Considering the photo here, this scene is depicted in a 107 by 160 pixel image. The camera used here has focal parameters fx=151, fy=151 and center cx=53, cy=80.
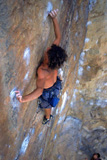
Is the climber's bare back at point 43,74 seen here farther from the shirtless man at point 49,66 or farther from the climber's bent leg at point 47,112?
the climber's bent leg at point 47,112

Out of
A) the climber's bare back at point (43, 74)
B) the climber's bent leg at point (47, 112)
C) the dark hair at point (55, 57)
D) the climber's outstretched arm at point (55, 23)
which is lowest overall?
the climber's bent leg at point (47, 112)

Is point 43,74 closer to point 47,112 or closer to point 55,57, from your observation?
point 55,57

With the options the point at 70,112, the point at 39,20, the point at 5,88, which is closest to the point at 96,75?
the point at 70,112

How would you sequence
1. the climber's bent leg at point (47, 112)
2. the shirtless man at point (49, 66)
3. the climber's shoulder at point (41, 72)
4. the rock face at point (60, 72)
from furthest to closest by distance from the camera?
the climber's bent leg at point (47, 112) → the climber's shoulder at point (41, 72) → the shirtless man at point (49, 66) → the rock face at point (60, 72)

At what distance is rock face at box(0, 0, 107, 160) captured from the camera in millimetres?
1153

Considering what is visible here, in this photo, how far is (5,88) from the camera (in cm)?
117

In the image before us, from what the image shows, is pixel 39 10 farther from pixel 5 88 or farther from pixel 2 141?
pixel 2 141

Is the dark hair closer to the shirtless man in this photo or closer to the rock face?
the shirtless man

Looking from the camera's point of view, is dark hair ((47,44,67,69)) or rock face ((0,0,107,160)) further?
dark hair ((47,44,67,69))

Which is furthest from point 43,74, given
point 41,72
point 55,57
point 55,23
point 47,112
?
point 47,112

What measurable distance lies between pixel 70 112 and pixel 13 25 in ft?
9.74

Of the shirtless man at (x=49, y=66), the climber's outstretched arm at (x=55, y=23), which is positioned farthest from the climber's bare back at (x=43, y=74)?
the climber's outstretched arm at (x=55, y=23)

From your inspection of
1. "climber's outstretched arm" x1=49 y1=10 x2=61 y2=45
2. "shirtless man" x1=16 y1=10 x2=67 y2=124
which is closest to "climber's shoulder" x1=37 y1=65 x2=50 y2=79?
"shirtless man" x1=16 y1=10 x2=67 y2=124

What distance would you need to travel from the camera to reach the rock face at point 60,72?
3.78ft
